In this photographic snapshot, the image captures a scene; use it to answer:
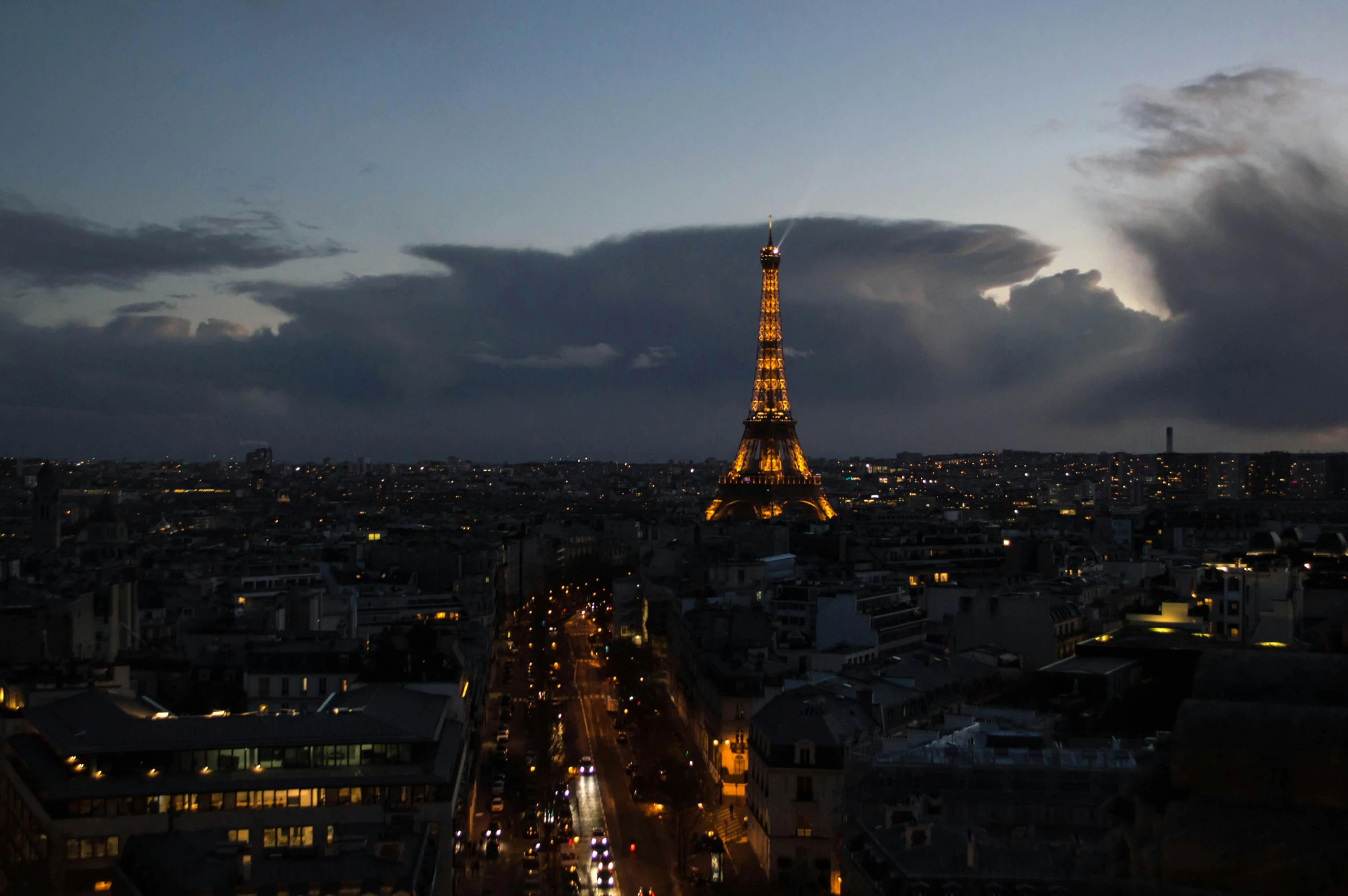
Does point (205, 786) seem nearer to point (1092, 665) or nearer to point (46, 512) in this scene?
point (1092, 665)

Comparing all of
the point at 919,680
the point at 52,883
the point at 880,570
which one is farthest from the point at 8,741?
the point at 880,570

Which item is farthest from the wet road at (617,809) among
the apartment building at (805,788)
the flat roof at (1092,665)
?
the flat roof at (1092,665)

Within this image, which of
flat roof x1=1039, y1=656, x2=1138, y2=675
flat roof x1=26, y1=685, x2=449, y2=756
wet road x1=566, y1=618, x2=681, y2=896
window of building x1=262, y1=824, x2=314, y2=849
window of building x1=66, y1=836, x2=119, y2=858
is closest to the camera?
window of building x1=66, y1=836, x2=119, y2=858

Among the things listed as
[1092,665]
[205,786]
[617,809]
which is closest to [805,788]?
[617,809]

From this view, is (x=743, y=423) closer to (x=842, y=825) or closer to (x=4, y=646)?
(x=4, y=646)

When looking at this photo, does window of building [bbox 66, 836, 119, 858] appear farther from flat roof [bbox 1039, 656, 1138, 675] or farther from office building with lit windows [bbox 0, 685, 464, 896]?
flat roof [bbox 1039, 656, 1138, 675]

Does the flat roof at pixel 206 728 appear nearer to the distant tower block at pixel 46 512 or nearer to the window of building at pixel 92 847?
the window of building at pixel 92 847

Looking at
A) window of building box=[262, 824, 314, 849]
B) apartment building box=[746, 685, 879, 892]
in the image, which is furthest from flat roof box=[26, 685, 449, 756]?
apartment building box=[746, 685, 879, 892]
